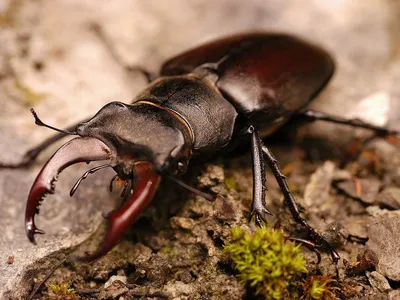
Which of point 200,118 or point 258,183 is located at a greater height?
point 200,118

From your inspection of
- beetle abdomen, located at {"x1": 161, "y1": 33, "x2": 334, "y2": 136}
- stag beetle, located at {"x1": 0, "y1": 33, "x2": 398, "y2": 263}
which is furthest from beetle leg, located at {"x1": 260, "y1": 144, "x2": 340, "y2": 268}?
beetle abdomen, located at {"x1": 161, "y1": 33, "x2": 334, "y2": 136}

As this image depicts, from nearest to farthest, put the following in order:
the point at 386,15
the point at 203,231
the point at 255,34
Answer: the point at 203,231, the point at 255,34, the point at 386,15

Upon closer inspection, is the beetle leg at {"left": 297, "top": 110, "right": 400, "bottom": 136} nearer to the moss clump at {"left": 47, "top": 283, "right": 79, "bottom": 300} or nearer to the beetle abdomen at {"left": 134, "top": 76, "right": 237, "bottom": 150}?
the beetle abdomen at {"left": 134, "top": 76, "right": 237, "bottom": 150}

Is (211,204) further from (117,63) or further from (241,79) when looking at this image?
(117,63)

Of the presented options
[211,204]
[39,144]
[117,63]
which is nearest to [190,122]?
[211,204]

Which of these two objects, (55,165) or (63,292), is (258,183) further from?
(63,292)

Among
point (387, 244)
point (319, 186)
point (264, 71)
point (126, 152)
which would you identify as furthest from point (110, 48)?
point (387, 244)

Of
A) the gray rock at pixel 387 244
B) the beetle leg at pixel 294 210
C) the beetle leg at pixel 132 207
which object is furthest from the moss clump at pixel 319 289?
the beetle leg at pixel 132 207
